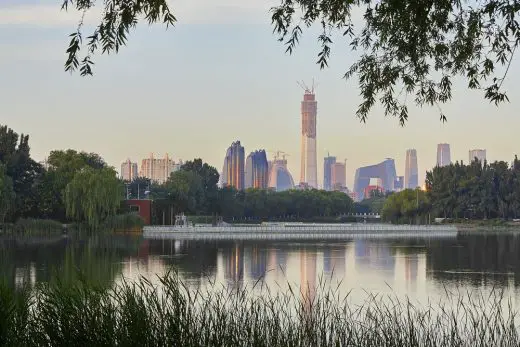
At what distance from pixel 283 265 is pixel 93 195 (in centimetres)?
2941

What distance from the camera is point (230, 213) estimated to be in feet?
366

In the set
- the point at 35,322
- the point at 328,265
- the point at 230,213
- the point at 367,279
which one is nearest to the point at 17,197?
the point at 328,265

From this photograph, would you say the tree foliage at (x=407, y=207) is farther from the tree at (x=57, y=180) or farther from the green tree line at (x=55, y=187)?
the tree at (x=57, y=180)

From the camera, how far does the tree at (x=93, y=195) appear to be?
6581 cm

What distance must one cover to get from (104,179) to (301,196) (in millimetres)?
65198

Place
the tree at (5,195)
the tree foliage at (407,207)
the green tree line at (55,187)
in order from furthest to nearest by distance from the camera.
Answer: the tree foliage at (407,207) < the green tree line at (55,187) < the tree at (5,195)

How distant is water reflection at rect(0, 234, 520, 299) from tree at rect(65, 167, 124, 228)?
785 cm

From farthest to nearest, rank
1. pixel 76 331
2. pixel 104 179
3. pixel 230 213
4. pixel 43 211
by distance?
pixel 230 213, pixel 43 211, pixel 104 179, pixel 76 331

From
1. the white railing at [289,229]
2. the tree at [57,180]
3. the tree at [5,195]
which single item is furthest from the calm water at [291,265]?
the white railing at [289,229]

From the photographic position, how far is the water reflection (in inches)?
1211

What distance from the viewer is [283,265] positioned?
39781mm

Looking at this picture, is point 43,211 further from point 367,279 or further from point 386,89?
point 386,89

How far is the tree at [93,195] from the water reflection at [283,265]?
25.7 ft

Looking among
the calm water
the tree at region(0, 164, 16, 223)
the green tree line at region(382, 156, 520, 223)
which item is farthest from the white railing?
the green tree line at region(382, 156, 520, 223)
